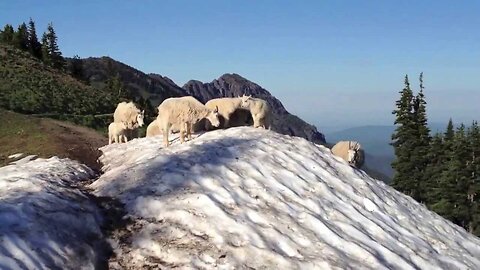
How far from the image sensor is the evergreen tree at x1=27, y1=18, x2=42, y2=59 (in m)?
107

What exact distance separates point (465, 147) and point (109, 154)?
57.7 metres

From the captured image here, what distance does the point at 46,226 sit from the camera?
10.6m

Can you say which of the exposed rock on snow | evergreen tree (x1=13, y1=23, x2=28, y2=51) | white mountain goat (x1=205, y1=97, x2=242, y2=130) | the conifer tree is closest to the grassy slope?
the exposed rock on snow

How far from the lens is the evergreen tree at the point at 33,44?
107 metres

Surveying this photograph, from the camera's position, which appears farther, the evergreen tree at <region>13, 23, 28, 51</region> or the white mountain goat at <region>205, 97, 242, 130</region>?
the evergreen tree at <region>13, 23, 28, 51</region>

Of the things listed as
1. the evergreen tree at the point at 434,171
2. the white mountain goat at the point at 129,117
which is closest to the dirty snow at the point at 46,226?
the white mountain goat at the point at 129,117

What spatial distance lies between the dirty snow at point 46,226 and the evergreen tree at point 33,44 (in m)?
101

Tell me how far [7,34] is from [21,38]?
300cm

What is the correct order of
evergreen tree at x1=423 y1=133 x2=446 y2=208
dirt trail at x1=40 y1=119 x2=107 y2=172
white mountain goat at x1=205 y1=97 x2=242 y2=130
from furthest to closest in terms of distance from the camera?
evergreen tree at x1=423 y1=133 x2=446 y2=208
white mountain goat at x1=205 y1=97 x2=242 y2=130
dirt trail at x1=40 y1=119 x2=107 y2=172

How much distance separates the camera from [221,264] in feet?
34.8

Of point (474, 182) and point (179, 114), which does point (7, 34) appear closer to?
point (474, 182)

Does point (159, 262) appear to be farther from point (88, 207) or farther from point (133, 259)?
point (88, 207)

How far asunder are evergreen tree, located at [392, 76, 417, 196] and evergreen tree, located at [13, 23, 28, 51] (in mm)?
72664

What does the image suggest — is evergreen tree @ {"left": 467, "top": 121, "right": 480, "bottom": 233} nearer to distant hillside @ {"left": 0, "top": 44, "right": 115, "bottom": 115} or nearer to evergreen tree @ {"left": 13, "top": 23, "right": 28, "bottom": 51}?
distant hillside @ {"left": 0, "top": 44, "right": 115, "bottom": 115}
